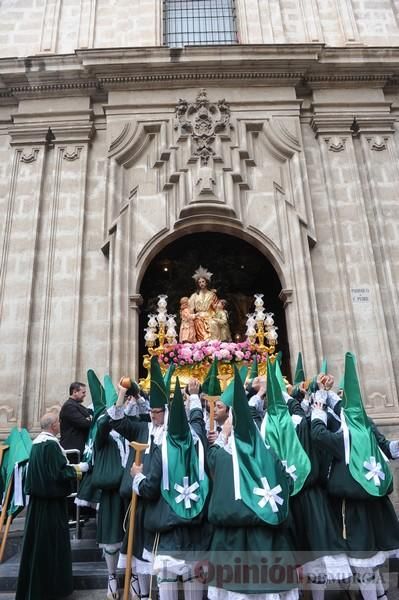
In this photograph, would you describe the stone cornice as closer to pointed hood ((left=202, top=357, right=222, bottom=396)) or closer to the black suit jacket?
pointed hood ((left=202, top=357, right=222, bottom=396))

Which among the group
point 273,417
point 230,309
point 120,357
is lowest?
point 273,417

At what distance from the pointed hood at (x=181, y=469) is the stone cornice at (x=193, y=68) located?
1203 centimetres

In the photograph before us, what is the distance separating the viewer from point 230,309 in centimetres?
1355

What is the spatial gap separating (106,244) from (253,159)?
16.2 ft

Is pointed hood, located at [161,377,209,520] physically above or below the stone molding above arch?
below

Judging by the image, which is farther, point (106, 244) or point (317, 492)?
point (106, 244)

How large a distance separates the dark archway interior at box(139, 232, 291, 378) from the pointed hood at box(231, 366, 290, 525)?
30.7ft

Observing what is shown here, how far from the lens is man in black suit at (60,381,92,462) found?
6926mm

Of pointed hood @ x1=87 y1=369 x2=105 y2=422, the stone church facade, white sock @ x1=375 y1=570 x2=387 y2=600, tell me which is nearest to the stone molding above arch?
the stone church facade

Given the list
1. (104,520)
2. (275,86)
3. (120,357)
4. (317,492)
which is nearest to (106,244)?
(120,357)

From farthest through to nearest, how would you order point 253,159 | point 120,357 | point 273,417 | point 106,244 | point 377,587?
point 253,159 < point 106,244 < point 120,357 < point 273,417 < point 377,587

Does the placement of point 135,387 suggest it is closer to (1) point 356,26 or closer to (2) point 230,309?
(2) point 230,309

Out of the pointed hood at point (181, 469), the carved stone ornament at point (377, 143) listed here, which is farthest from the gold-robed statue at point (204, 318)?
the pointed hood at point (181, 469)

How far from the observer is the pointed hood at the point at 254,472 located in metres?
3.68
